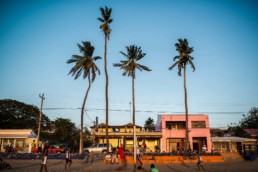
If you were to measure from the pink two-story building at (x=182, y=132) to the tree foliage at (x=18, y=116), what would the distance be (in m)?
40.4

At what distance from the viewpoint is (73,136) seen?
5481cm

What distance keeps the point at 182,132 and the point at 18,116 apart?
4930 centimetres

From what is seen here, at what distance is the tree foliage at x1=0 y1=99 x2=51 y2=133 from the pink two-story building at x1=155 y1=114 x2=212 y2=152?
133ft

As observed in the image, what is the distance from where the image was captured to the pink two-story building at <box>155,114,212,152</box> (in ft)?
120

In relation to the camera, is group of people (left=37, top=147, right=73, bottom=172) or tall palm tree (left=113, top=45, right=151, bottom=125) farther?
tall palm tree (left=113, top=45, right=151, bottom=125)

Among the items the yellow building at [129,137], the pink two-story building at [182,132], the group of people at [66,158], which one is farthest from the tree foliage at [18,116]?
the group of people at [66,158]

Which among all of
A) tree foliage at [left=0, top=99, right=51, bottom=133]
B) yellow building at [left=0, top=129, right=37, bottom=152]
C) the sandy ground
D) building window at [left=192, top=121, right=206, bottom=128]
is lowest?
the sandy ground

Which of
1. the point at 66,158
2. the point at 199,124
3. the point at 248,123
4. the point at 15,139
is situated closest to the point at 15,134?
the point at 15,139

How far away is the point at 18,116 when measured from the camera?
6003cm

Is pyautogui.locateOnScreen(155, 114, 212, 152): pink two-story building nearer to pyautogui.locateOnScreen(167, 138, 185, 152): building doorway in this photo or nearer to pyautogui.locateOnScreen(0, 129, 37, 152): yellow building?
pyautogui.locateOnScreen(167, 138, 185, 152): building doorway

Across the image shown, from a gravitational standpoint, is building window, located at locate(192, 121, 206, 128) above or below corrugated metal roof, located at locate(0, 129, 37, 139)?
above

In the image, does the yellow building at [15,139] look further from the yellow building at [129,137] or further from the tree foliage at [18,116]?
the tree foliage at [18,116]

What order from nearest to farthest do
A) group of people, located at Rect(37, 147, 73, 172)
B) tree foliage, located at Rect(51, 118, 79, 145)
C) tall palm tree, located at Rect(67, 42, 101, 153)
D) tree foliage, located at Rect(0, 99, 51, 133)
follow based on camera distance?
group of people, located at Rect(37, 147, 73, 172)
tall palm tree, located at Rect(67, 42, 101, 153)
tree foliage, located at Rect(51, 118, 79, 145)
tree foliage, located at Rect(0, 99, 51, 133)

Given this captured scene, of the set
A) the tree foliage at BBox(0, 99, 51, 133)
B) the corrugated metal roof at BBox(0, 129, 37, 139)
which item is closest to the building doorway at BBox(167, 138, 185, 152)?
the corrugated metal roof at BBox(0, 129, 37, 139)
